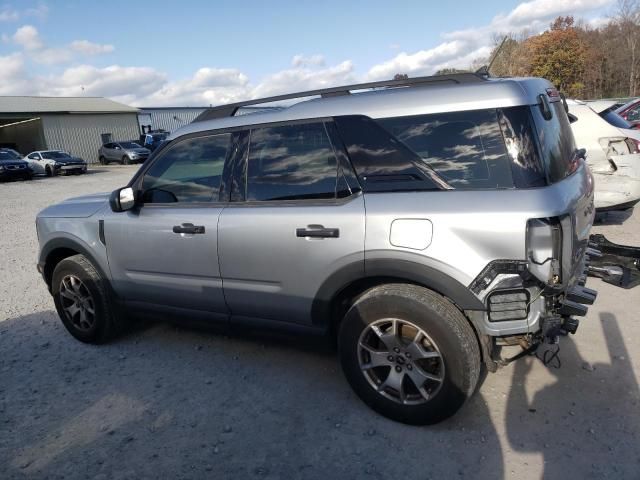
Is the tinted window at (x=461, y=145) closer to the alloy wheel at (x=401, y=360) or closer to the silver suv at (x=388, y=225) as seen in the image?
the silver suv at (x=388, y=225)

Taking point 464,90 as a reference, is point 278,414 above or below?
below

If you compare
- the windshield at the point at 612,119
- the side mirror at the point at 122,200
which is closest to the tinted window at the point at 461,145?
the side mirror at the point at 122,200

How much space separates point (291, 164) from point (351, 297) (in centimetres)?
94

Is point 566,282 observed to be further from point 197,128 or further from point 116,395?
point 116,395

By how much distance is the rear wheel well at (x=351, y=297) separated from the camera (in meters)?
2.75

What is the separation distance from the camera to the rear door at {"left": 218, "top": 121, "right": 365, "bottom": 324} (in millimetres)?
2877

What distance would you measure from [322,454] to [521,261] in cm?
150

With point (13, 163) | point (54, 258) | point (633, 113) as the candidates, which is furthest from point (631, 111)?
point (13, 163)

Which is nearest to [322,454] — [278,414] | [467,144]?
[278,414]

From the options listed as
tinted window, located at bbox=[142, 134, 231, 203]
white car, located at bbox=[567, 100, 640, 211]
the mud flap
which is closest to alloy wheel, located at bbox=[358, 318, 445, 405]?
tinted window, located at bbox=[142, 134, 231, 203]

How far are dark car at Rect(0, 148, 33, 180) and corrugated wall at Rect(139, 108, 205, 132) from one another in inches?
738

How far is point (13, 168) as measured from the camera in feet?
77.8

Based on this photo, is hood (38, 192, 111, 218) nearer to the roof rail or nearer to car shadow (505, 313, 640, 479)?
the roof rail

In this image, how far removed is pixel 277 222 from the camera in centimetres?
306
